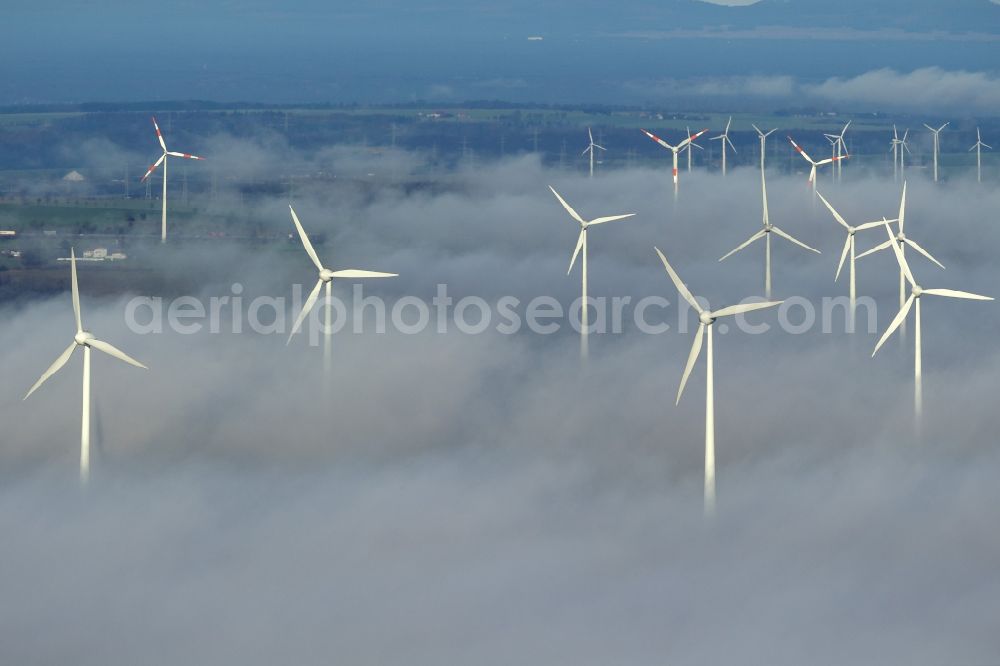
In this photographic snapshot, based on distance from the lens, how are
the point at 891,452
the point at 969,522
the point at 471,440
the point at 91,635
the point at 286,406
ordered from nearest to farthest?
the point at 91,635 → the point at 969,522 → the point at 891,452 → the point at 471,440 → the point at 286,406

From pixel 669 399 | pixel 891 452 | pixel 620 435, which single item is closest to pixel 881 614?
pixel 891 452

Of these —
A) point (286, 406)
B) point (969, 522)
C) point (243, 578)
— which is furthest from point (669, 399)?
point (243, 578)

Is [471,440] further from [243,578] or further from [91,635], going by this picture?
[91,635]

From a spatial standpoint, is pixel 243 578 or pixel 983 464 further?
pixel 983 464

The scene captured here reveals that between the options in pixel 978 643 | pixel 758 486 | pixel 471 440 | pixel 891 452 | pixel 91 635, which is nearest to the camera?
pixel 978 643

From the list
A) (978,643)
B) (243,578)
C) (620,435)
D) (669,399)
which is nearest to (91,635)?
(243,578)

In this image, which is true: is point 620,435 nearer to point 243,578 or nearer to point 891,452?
point 891,452

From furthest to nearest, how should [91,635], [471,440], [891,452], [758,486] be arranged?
[471,440] < [891,452] < [758,486] < [91,635]

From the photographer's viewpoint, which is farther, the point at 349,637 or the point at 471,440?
the point at 471,440

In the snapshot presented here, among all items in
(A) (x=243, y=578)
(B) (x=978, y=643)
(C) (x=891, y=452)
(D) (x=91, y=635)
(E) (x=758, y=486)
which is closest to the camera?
(B) (x=978, y=643)
